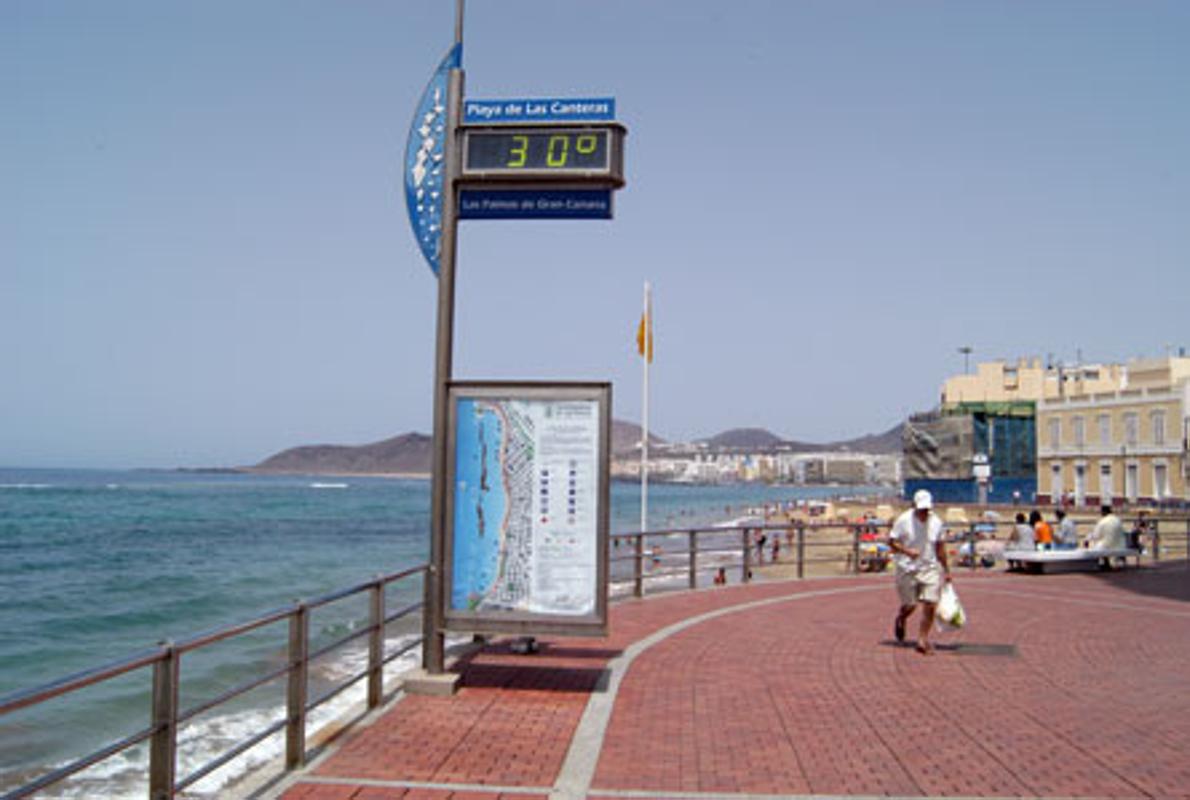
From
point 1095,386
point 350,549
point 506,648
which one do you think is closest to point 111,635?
point 506,648

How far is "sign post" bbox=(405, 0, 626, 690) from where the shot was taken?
7727 mm

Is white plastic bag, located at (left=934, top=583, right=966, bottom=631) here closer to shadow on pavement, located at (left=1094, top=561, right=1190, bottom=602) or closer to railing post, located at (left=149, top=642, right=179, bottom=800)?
shadow on pavement, located at (left=1094, top=561, right=1190, bottom=602)

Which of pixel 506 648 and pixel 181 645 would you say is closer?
pixel 181 645

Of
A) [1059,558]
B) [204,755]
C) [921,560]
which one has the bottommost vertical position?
[204,755]

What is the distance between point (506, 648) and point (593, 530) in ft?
8.03

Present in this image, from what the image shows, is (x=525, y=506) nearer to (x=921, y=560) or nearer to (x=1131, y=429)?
(x=921, y=560)

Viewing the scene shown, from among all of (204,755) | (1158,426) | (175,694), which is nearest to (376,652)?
(175,694)

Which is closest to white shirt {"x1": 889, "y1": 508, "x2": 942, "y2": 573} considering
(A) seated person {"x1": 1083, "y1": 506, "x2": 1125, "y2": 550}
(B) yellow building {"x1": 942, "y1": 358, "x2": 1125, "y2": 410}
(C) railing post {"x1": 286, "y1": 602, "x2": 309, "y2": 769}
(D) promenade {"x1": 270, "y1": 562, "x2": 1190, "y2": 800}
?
(D) promenade {"x1": 270, "y1": 562, "x2": 1190, "y2": 800}

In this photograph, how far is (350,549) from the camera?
4344cm

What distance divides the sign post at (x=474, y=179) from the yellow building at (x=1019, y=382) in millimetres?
84128

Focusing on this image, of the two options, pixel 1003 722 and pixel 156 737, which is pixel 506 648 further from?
pixel 156 737

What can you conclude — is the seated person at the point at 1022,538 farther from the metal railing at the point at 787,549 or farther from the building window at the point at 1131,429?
the building window at the point at 1131,429

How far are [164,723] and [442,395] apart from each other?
145 inches

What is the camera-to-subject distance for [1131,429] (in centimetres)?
5628
